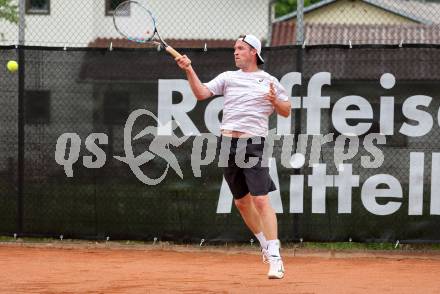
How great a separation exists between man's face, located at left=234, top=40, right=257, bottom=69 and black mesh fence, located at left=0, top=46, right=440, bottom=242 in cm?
202

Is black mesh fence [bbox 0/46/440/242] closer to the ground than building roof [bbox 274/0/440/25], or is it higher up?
closer to the ground

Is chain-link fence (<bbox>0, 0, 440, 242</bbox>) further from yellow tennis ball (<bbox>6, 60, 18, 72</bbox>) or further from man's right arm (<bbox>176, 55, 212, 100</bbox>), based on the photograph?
man's right arm (<bbox>176, 55, 212, 100</bbox>)

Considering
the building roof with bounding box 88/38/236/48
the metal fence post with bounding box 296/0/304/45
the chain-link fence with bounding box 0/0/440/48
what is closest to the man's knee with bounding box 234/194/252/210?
the metal fence post with bounding box 296/0/304/45

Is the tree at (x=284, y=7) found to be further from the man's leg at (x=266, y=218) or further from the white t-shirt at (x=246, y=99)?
the man's leg at (x=266, y=218)

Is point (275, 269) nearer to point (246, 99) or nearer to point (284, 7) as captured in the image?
point (246, 99)

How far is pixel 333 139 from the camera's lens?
902 cm

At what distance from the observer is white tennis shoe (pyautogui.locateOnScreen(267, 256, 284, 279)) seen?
271 inches

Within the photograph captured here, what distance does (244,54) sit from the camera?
7051 mm

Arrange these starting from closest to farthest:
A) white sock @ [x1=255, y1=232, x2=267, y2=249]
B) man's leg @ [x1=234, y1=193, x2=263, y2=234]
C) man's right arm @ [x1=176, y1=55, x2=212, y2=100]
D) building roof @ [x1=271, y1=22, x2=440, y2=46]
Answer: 1. man's right arm @ [x1=176, y1=55, x2=212, y2=100]
2. white sock @ [x1=255, y1=232, x2=267, y2=249]
3. man's leg @ [x1=234, y1=193, x2=263, y2=234]
4. building roof @ [x1=271, y1=22, x2=440, y2=46]

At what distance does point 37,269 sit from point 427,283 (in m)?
3.13

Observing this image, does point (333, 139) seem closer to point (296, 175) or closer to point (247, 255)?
point (296, 175)

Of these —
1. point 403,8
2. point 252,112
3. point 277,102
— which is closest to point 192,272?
point 252,112

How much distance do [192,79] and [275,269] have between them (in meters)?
1.45

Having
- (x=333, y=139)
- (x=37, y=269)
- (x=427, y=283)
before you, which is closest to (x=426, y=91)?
(x=333, y=139)
